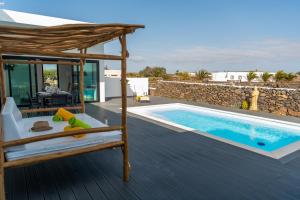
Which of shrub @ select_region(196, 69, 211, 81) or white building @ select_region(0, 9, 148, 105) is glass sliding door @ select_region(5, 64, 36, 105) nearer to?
white building @ select_region(0, 9, 148, 105)

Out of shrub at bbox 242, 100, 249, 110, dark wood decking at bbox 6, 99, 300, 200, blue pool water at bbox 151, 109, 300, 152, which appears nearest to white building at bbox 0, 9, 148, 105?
blue pool water at bbox 151, 109, 300, 152

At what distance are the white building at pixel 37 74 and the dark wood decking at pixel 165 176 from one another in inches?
273

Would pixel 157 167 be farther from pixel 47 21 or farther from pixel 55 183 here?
pixel 47 21

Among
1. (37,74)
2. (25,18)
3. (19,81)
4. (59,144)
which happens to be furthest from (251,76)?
(59,144)

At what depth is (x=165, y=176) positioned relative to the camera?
3.15 m

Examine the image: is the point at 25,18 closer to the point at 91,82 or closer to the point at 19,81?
the point at 19,81

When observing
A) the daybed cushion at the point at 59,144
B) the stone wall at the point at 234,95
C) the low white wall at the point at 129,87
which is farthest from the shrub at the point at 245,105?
the daybed cushion at the point at 59,144

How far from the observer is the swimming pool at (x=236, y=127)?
575cm

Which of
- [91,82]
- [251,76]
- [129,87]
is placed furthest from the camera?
[251,76]

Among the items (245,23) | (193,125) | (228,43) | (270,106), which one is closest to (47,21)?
(193,125)

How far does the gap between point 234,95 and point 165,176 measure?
27.8 feet

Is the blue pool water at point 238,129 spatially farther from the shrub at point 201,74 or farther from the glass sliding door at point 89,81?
the shrub at point 201,74

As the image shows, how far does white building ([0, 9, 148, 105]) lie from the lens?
29.2 feet

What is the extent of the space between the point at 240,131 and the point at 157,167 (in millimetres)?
4840
